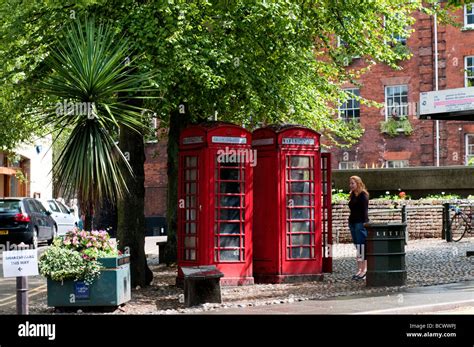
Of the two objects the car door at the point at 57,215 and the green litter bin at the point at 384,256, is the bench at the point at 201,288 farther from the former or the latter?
the car door at the point at 57,215

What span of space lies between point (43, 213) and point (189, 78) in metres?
15.6

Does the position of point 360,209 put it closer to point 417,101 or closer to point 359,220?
point 359,220

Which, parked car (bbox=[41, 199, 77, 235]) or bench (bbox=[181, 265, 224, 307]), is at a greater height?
parked car (bbox=[41, 199, 77, 235])

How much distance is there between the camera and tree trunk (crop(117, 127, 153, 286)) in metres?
16.0

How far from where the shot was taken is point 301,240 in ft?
53.2

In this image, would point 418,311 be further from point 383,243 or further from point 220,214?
point 220,214

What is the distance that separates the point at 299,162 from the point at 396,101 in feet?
84.4

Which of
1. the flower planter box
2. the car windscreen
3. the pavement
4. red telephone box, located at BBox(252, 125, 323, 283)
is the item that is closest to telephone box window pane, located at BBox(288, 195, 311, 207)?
red telephone box, located at BBox(252, 125, 323, 283)

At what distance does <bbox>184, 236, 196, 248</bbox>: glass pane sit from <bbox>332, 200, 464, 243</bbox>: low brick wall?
1204 cm

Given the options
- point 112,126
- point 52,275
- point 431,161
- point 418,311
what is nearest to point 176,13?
point 112,126

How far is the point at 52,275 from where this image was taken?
12578 millimetres

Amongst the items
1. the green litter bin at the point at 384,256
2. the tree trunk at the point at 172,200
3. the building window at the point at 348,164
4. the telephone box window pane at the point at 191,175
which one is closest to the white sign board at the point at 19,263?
the telephone box window pane at the point at 191,175

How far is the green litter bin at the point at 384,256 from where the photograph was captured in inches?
572

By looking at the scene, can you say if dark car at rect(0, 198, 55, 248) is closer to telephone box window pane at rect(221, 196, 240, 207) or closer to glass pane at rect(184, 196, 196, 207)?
glass pane at rect(184, 196, 196, 207)
